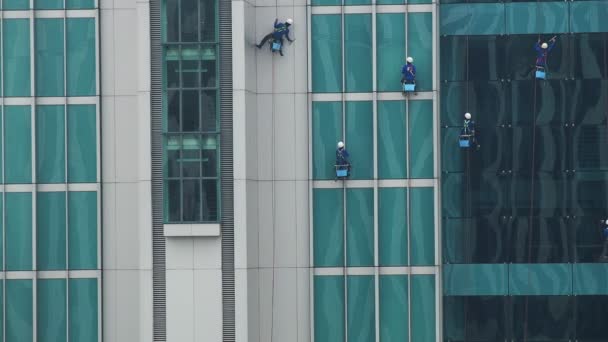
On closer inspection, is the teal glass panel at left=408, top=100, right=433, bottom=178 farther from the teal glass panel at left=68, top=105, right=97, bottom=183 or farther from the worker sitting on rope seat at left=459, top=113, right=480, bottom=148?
the teal glass panel at left=68, top=105, right=97, bottom=183

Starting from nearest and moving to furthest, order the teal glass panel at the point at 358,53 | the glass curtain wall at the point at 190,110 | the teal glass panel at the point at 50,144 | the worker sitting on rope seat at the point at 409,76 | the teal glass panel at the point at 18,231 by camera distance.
→ the glass curtain wall at the point at 190,110, the worker sitting on rope seat at the point at 409,76, the teal glass panel at the point at 18,231, the teal glass panel at the point at 50,144, the teal glass panel at the point at 358,53

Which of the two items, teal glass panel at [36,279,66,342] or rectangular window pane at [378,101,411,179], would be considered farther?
rectangular window pane at [378,101,411,179]

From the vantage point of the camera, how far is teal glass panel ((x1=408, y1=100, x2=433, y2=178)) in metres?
50.6

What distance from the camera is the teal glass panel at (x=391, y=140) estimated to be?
50656 mm

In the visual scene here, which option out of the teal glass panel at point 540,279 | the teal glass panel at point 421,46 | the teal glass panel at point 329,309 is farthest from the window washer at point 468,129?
the teal glass panel at point 329,309

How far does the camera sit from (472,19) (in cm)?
5078

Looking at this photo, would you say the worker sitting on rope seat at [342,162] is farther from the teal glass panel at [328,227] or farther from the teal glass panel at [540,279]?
the teal glass panel at [540,279]

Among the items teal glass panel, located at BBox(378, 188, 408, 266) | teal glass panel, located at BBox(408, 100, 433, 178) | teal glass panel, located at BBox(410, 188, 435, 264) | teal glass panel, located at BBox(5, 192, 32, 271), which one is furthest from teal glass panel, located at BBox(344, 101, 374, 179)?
teal glass panel, located at BBox(5, 192, 32, 271)

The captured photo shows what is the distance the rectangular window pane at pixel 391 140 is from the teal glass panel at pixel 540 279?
551 cm

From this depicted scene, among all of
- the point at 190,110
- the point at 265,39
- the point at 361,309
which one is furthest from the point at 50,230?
the point at 361,309

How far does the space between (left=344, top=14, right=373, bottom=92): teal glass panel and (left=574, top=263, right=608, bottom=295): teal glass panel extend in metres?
10.2

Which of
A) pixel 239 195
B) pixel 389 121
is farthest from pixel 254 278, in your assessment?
pixel 389 121

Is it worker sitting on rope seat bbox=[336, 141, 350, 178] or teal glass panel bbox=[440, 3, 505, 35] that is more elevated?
teal glass panel bbox=[440, 3, 505, 35]

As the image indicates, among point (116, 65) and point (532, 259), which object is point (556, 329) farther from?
point (116, 65)
